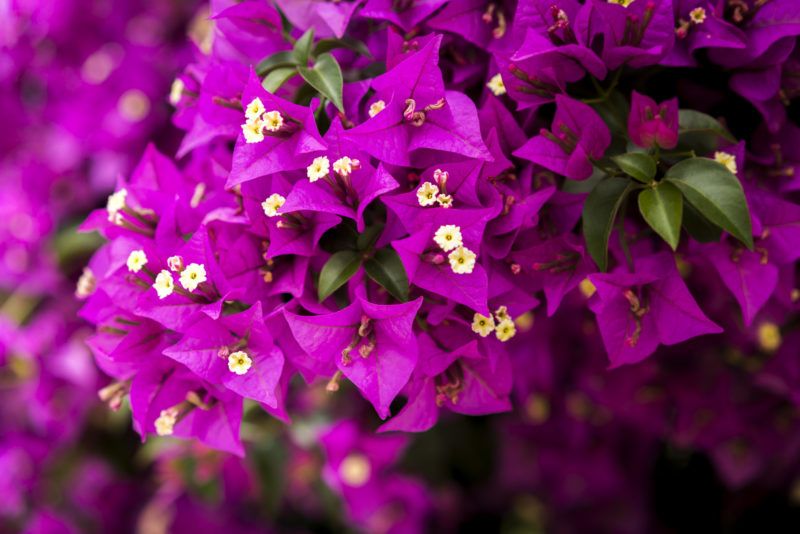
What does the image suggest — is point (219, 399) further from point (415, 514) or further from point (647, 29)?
point (415, 514)

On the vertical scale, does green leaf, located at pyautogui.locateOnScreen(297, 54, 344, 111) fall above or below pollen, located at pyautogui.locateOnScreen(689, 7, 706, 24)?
below

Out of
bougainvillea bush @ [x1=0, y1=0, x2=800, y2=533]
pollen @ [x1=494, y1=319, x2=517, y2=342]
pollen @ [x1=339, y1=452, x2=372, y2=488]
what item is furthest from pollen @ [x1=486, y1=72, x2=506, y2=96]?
pollen @ [x1=339, y1=452, x2=372, y2=488]

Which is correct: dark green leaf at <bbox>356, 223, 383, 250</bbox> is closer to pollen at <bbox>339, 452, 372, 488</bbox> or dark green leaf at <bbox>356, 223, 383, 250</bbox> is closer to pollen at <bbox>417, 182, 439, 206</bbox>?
pollen at <bbox>417, 182, 439, 206</bbox>

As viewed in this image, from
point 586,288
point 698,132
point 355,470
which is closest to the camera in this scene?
point 698,132

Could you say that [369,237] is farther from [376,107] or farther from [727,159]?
[727,159]

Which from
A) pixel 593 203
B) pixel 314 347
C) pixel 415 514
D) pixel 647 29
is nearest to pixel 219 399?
pixel 314 347

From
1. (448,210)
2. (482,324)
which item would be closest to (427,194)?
(448,210)
